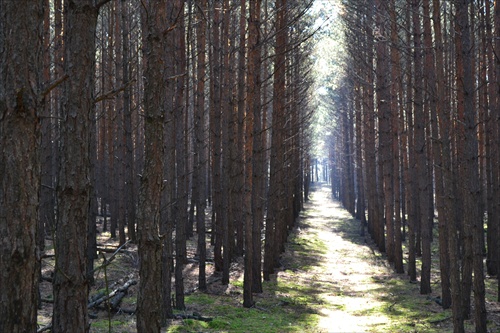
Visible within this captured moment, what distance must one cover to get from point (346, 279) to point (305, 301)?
357 cm

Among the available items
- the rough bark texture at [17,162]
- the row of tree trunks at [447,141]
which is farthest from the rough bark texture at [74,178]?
the row of tree trunks at [447,141]

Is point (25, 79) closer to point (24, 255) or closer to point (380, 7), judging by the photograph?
point (24, 255)

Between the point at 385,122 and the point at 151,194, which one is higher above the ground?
the point at 385,122

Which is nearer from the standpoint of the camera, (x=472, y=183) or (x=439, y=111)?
(x=472, y=183)

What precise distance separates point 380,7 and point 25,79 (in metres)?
14.1

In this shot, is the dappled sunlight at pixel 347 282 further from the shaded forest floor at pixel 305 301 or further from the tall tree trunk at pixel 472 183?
the tall tree trunk at pixel 472 183

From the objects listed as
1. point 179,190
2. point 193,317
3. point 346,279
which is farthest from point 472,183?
point 346,279

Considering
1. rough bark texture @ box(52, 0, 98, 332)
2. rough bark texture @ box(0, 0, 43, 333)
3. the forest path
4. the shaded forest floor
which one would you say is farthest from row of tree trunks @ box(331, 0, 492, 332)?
rough bark texture @ box(0, 0, 43, 333)

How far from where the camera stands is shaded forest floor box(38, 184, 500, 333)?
8930mm

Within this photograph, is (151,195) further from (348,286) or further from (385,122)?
(385,122)

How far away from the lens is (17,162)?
2898 mm

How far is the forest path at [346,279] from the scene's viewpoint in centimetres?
1023

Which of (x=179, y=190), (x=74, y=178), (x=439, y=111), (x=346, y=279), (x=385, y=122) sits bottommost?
(x=346, y=279)

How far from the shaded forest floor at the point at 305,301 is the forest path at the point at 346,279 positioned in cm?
2
